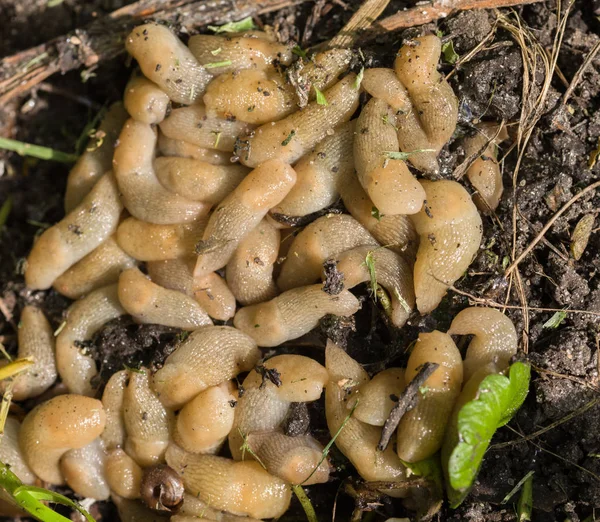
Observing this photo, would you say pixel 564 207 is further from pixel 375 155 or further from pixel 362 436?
pixel 362 436

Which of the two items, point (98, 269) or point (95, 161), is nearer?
point (98, 269)

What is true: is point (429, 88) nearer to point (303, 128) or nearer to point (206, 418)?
point (303, 128)

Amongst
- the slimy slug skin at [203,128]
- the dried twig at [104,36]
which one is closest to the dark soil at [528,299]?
the dried twig at [104,36]

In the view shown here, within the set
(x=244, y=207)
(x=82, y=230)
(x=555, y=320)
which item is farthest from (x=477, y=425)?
(x=82, y=230)

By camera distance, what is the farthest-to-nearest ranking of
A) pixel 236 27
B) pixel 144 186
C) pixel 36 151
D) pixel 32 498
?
pixel 36 151 < pixel 236 27 < pixel 144 186 < pixel 32 498

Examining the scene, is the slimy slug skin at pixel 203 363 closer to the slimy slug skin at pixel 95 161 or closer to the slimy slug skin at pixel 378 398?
the slimy slug skin at pixel 378 398

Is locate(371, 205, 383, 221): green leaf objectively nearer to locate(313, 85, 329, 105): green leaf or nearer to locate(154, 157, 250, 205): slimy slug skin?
locate(313, 85, 329, 105): green leaf
